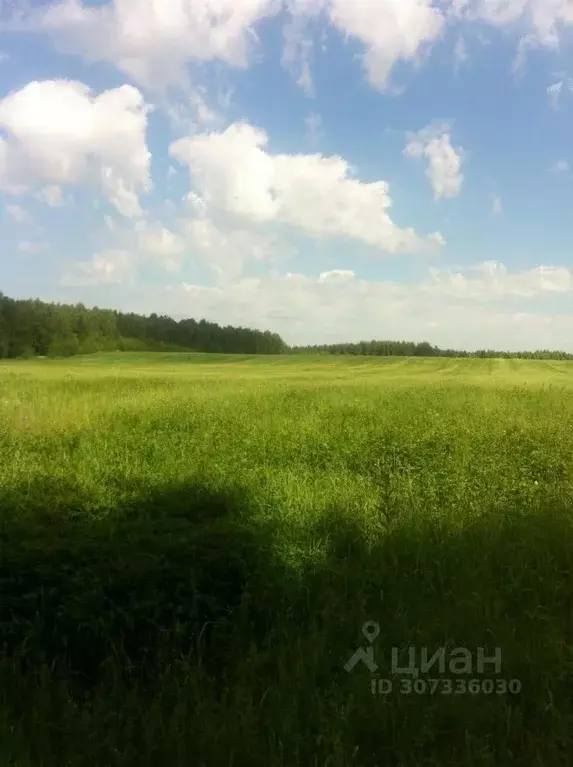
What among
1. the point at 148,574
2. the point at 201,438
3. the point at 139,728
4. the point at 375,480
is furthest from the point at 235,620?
the point at 201,438

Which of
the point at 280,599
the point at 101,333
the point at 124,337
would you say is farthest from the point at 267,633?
the point at 124,337

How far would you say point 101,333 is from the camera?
3974 inches

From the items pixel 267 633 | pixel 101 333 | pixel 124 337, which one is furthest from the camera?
pixel 124 337

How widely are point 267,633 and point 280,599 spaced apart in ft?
1.98

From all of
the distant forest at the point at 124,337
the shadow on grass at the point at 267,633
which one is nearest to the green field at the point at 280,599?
the shadow on grass at the point at 267,633

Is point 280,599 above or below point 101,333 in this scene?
below

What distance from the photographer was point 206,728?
3908 millimetres

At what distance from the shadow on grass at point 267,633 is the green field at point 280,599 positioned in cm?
2

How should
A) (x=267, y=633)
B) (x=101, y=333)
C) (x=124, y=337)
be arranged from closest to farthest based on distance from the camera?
1. (x=267, y=633)
2. (x=101, y=333)
3. (x=124, y=337)

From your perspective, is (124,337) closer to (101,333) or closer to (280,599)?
Answer: (101,333)

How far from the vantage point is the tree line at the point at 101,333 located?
88250mm

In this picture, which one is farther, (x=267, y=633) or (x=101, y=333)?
(x=101, y=333)

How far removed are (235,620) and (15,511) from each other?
370cm

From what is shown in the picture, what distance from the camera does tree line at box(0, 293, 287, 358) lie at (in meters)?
88.2
